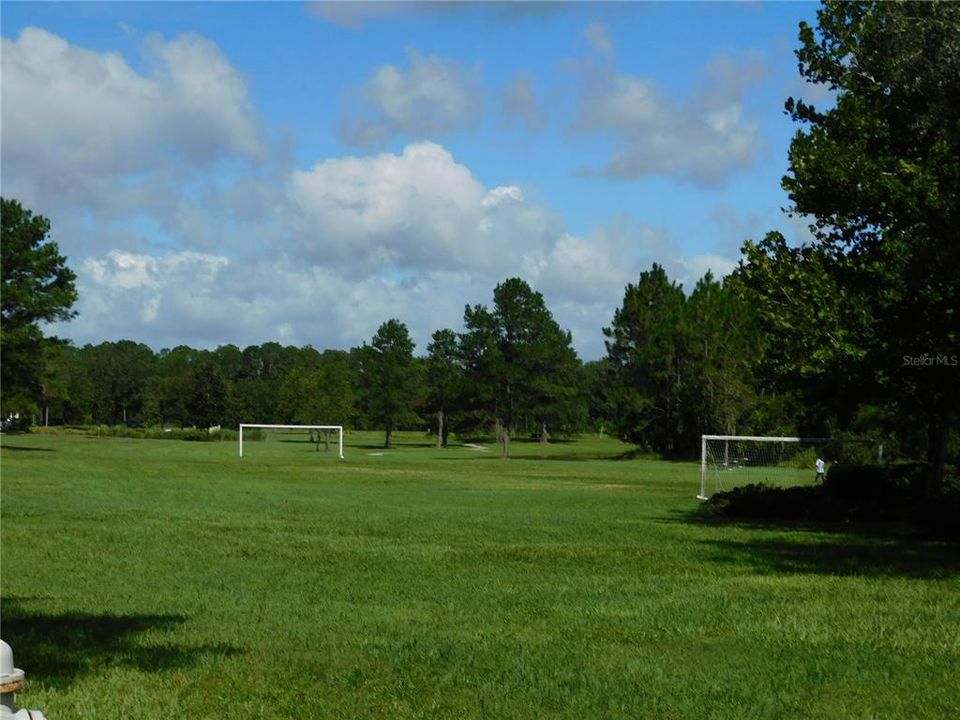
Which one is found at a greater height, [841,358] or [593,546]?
[841,358]

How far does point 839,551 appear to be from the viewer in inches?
855

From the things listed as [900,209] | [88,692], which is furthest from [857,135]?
[88,692]

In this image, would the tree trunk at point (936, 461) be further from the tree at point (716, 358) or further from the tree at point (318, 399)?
the tree at point (318, 399)

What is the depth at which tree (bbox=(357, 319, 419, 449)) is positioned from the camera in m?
121

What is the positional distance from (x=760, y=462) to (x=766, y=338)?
9.61m

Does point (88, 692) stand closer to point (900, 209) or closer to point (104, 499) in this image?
point (900, 209)

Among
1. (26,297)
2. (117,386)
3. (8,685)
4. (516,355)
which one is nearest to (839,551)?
(8,685)

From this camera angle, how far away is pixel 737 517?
31359 millimetres

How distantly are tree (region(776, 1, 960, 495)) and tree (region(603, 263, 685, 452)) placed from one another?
6200 centimetres

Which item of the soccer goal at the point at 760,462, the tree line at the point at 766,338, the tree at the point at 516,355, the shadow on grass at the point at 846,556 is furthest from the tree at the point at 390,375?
the shadow on grass at the point at 846,556

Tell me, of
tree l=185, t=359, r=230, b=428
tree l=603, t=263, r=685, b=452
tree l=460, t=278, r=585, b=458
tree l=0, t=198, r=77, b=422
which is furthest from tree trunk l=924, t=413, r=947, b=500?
tree l=185, t=359, r=230, b=428

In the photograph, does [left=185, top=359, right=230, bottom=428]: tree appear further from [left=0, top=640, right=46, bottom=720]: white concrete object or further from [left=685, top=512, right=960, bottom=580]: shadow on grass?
[left=0, top=640, right=46, bottom=720]: white concrete object

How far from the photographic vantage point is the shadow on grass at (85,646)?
996cm

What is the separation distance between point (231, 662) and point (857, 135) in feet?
65.0
